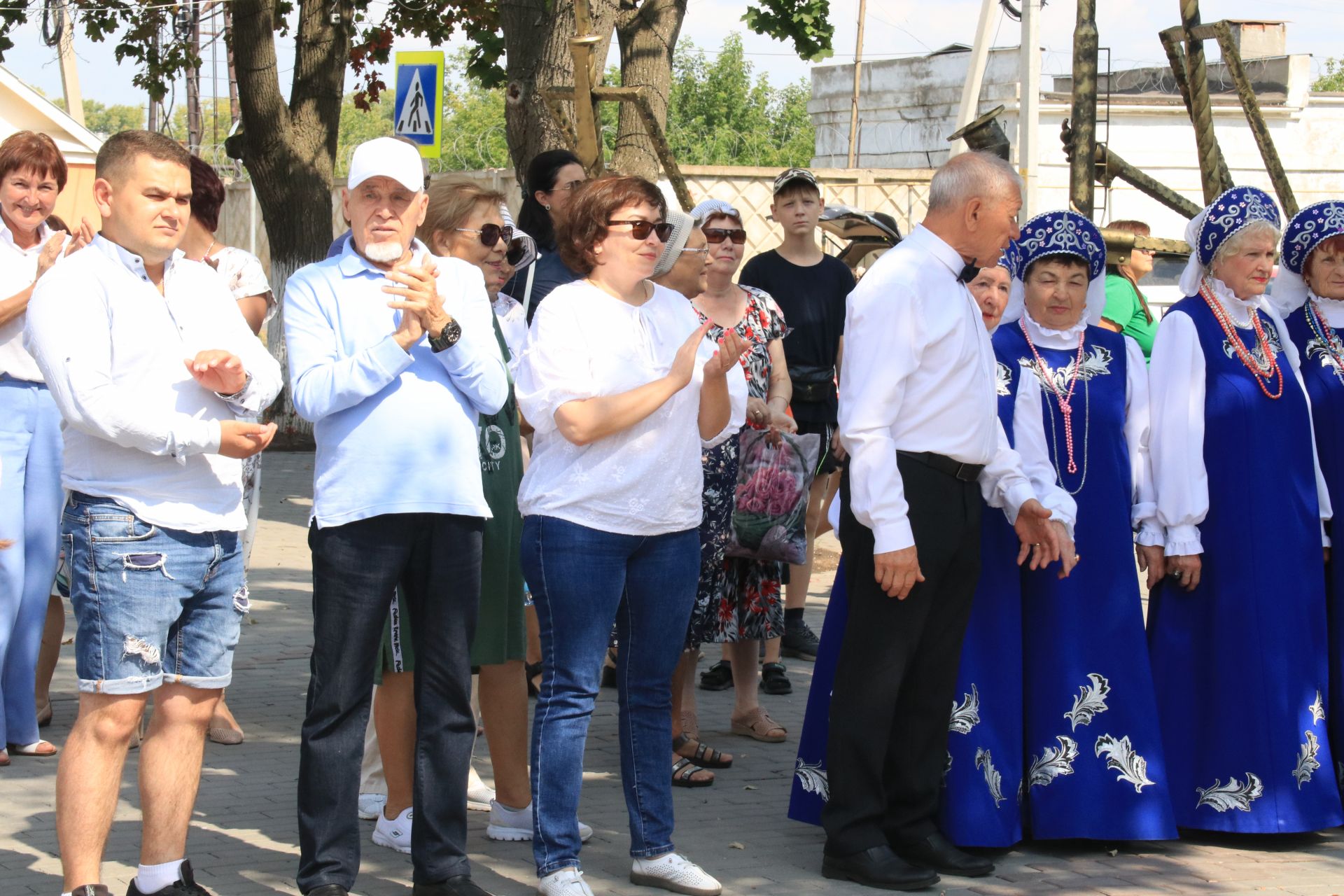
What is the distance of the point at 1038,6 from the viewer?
14695mm

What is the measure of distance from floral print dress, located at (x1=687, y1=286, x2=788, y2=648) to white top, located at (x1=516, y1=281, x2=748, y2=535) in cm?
131

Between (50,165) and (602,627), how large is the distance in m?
2.88

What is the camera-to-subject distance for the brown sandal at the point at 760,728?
631cm

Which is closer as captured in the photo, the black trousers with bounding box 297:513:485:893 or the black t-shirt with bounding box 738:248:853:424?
the black trousers with bounding box 297:513:485:893

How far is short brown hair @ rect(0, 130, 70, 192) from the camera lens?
5672 millimetres

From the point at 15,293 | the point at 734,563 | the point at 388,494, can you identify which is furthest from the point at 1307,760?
the point at 15,293

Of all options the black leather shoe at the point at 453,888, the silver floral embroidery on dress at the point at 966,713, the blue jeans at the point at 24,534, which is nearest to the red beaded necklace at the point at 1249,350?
the silver floral embroidery on dress at the point at 966,713

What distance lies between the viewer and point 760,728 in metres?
6.34

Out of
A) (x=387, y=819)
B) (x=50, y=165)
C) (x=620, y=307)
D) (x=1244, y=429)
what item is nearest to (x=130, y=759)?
(x=387, y=819)

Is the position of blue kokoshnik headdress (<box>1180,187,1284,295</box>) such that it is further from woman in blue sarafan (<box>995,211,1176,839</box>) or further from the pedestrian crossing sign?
the pedestrian crossing sign

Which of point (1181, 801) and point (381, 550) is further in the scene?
point (1181, 801)

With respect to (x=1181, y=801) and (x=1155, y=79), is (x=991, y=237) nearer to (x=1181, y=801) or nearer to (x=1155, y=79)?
(x=1181, y=801)

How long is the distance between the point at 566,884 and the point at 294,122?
11526mm

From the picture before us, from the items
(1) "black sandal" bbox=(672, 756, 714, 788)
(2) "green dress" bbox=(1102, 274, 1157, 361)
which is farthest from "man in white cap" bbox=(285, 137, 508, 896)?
(2) "green dress" bbox=(1102, 274, 1157, 361)
